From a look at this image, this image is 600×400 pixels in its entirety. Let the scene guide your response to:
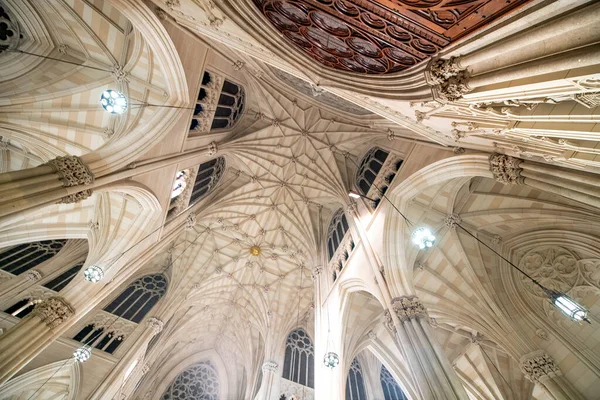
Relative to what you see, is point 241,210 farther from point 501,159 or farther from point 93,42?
point 501,159

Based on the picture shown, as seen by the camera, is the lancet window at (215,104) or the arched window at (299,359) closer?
the lancet window at (215,104)

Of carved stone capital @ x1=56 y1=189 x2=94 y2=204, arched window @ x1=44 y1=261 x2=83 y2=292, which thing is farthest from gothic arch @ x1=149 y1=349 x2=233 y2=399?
carved stone capital @ x1=56 y1=189 x2=94 y2=204

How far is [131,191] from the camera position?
9680 mm

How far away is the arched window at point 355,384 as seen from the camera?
15109mm

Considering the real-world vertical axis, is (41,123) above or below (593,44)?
above

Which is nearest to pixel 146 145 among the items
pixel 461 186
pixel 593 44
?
pixel 593 44

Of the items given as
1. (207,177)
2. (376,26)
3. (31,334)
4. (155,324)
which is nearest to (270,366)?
(155,324)

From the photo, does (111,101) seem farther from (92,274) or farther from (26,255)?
(26,255)

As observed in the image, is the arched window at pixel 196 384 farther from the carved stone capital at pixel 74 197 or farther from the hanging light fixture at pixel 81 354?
the carved stone capital at pixel 74 197

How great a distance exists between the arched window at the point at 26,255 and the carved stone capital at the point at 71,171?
8976mm

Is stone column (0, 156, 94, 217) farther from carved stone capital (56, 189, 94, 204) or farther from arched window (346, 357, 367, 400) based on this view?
arched window (346, 357, 367, 400)

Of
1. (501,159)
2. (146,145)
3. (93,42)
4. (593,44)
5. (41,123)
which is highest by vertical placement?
(93,42)

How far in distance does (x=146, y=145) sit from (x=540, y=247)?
1427cm

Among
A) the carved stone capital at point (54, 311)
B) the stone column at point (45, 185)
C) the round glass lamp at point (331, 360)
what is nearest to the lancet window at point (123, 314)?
the carved stone capital at point (54, 311)
